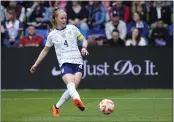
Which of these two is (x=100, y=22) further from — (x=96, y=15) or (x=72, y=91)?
(x=72, y=91)

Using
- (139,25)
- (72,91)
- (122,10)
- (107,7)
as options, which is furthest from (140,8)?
(72,91)

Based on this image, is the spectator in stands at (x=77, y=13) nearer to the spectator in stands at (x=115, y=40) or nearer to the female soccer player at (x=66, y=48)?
the spectator in stands at (x=115, y=40)

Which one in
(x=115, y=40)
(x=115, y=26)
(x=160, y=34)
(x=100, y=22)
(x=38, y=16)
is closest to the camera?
(x=115, y=40)

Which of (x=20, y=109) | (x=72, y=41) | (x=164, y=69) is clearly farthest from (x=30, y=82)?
(x=72, y=41)

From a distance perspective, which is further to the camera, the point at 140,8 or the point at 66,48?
the point at 140,8

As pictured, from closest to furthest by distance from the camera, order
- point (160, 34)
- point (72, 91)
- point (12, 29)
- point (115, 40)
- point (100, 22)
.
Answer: point (72, 91), point (115, 40), point (160, 34), point (12, 29), point (100, 22)

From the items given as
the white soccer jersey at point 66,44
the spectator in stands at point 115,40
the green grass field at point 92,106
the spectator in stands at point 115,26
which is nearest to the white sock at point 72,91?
the green grass field at point 92,106

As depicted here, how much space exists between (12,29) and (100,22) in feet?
10.5

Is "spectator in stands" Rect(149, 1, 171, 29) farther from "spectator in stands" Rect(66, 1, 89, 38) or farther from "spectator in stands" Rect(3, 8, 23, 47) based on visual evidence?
"spectator in stands" Rect(3, 8, 23, 47)

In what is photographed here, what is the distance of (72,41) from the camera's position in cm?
1211

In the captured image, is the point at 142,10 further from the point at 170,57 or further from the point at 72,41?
the point at 72,41

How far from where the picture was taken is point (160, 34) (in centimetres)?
2080

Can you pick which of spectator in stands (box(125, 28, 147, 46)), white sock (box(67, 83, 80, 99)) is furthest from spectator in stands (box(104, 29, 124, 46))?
white sock (box(67, 83, 80, 99))

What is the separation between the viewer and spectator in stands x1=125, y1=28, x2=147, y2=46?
66.9 feet
